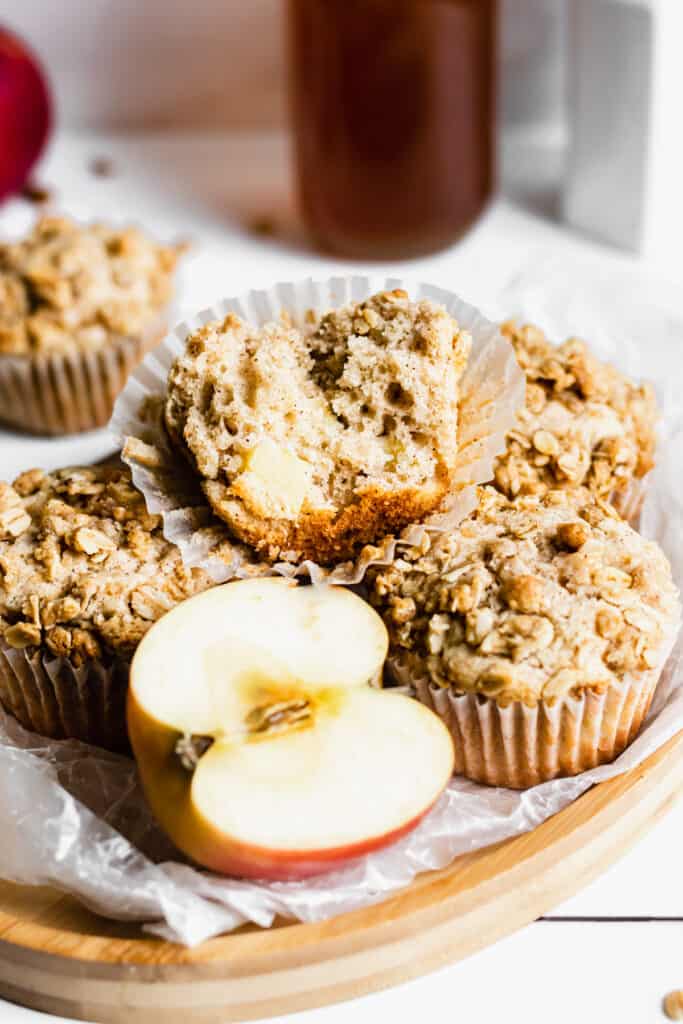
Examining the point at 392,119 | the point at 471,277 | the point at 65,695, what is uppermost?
the point at 392,119

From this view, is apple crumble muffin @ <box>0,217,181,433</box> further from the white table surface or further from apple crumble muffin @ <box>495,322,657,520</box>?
apple crumble muffin @ <box>495,322,657,520</box>

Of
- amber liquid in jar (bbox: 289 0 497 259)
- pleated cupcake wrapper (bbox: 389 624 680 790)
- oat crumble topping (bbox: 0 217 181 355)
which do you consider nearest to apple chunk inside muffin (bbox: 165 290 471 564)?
pleated cupcake wrapper (bbox: 389 624 680 790)

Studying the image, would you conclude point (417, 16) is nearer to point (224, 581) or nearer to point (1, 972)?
point (224, 581)

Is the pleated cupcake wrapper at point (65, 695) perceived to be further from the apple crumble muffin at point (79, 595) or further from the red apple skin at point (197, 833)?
the red apple skin at point (197, 833)

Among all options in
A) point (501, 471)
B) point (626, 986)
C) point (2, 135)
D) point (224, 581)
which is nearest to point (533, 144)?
point (2, 135)

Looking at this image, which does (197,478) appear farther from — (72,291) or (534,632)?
(72,291)

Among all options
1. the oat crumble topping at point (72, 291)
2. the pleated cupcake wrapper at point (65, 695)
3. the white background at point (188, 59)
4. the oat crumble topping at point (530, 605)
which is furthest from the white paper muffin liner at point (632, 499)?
the white background at point (188, 59)

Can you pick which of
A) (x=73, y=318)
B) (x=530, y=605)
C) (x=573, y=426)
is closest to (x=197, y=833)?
(x=530, y=605)
